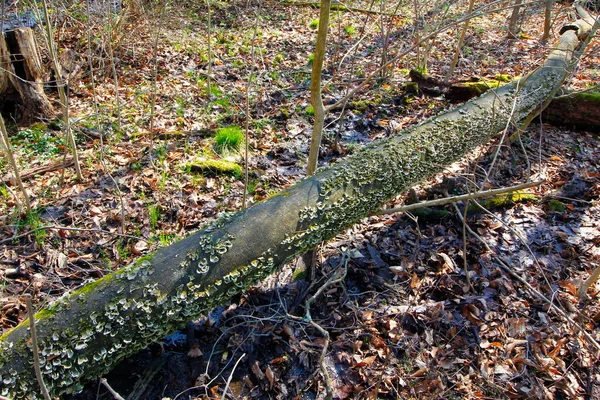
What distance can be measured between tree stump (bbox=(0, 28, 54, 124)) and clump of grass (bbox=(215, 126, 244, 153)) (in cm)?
211

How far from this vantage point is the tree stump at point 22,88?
4492 millimetres

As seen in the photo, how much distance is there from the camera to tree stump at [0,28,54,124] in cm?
449

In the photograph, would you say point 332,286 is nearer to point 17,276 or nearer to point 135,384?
point 135,384

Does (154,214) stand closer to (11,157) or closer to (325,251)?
(11,157)

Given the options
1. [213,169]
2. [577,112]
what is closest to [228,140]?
[213,169]

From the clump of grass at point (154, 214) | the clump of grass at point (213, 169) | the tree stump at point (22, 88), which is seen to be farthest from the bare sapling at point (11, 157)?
the tree stump at point (22, 88)

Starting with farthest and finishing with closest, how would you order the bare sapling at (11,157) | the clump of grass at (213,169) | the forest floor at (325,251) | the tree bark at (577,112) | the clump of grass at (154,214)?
1. the tree bark at (577,112)
2. the clump of grass at (213,169)
3. the clump of grass at (154,214)
4. the bare sapling at (11,157)
5. the forest floor at (325,251)

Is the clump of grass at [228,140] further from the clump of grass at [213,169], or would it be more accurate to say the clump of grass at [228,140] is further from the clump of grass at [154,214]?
the clump of grass at [154,214]

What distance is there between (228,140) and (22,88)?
8.32 feet

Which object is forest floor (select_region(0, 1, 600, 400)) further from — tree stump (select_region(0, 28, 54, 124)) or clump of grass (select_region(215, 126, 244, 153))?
tree stump (select_region(0, 28, 54, 124))

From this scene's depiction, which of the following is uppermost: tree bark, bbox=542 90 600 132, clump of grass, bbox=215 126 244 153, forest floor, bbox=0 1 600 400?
tree bark, bbox=542 90 600 132

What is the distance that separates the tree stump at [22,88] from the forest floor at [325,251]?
10.3 inches

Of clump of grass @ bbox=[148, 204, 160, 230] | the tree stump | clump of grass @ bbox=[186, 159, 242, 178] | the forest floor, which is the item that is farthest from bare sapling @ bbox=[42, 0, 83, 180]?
the tree stump

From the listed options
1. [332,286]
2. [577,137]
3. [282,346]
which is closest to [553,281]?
[332,286]
